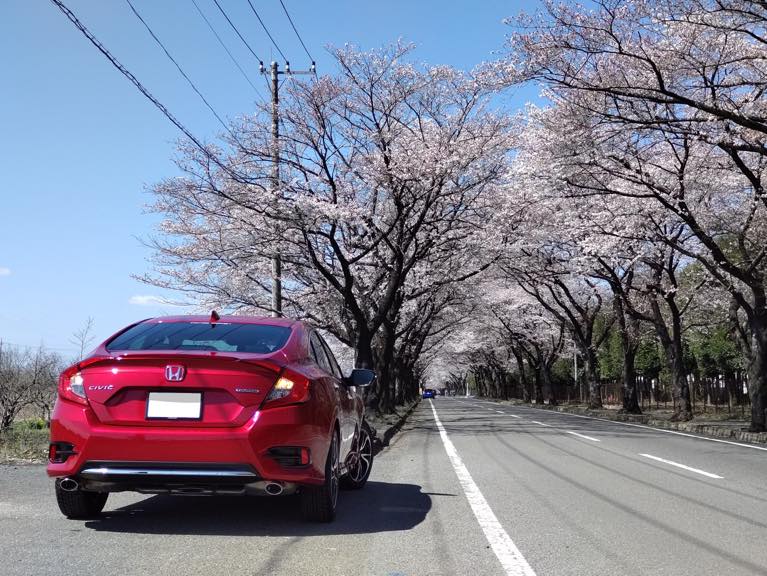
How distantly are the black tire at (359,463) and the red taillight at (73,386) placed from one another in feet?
9.73

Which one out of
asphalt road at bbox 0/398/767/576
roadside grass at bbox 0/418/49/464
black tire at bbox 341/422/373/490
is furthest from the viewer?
roadside grass at bbox 0/418/49/464

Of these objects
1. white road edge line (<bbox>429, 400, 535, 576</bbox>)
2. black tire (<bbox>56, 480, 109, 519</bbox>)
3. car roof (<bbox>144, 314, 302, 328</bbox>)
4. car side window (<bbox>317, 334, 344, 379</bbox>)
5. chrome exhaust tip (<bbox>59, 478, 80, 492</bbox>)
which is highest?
car roof (<bbox>144, 314, 302, 328</bbox>)

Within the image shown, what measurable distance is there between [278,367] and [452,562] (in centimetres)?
179

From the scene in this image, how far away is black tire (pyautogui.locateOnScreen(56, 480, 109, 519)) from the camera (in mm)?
5379

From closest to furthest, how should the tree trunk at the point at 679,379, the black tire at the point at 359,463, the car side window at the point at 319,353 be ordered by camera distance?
the car side window at the point at 319,353
the black tire at the point at 359,463
the tree trunk at the point at 679,379

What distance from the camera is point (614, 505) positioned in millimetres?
6852

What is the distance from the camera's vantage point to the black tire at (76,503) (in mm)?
5379

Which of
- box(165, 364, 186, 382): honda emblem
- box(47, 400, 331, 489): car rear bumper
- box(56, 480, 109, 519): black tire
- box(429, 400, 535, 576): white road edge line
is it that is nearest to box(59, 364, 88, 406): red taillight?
box(47, 400, 331, 489): car rear bumper

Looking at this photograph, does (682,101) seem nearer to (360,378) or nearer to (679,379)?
(360,378)

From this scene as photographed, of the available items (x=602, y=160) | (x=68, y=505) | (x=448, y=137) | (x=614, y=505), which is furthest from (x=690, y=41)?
(x=68, y=505)

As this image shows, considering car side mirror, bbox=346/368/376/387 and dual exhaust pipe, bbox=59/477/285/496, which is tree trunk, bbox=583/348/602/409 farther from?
dual exhaust pipe, bbox=59/477/285/496

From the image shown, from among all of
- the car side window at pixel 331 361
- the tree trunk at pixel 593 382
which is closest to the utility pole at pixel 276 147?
the car side window at pixel 331 361

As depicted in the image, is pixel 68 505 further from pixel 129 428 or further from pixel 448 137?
pixel 448 137

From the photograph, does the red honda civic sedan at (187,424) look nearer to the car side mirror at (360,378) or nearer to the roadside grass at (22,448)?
the car side mirror at (360,378)
